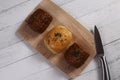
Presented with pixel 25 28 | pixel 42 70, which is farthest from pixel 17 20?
pixel 42 70

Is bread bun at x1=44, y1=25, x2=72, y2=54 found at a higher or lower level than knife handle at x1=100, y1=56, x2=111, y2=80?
higher

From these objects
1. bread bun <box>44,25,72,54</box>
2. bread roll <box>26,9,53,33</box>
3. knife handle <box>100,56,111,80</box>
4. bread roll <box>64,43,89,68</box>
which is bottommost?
knife handle <box>100,56,111,80</box>

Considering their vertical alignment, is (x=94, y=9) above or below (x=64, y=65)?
above

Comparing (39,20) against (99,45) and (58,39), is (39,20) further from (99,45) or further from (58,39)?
(99,45)

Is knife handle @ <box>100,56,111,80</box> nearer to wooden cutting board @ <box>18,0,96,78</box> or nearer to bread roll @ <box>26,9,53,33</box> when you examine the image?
wooden cutting board @ <box>18,0,96,78</box>

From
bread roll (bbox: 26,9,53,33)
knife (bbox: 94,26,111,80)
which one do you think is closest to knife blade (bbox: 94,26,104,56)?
knife (bbox: 94,26,111,80)

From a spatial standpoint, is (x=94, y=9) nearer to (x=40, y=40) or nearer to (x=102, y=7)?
(x=102, y=7)
